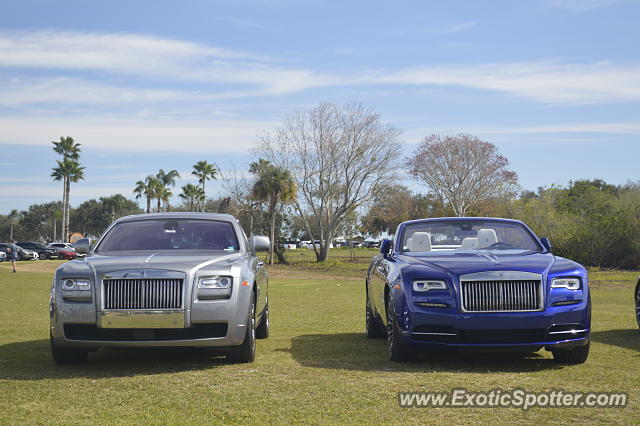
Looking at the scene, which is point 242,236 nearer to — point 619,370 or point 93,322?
point 93,322

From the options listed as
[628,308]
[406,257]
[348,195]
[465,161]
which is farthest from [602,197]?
[406,257]

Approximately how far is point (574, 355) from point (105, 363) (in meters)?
5.10

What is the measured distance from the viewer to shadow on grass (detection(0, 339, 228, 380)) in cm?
778

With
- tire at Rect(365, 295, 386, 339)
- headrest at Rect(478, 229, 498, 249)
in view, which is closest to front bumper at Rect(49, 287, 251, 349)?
tire at Rect(365, 295, 386, 339)

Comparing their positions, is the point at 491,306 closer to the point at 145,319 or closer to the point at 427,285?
the point at 427,285

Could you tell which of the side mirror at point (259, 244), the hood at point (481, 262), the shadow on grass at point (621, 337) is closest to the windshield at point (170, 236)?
the side mirror at point (259, 244)

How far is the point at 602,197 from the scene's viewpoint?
196 ft

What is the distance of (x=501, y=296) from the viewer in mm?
7832

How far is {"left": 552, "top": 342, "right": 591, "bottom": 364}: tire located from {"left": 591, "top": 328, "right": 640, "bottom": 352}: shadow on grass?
186 centimetres

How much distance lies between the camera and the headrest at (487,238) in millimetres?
9665

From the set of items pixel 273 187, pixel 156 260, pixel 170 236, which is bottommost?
pixel 156 260

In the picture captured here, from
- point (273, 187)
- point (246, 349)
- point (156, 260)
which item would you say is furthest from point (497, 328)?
point (273, 187)

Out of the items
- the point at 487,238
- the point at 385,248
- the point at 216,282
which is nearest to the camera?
the point at 216,282

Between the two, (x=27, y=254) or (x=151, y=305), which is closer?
(x=151, y=305)
